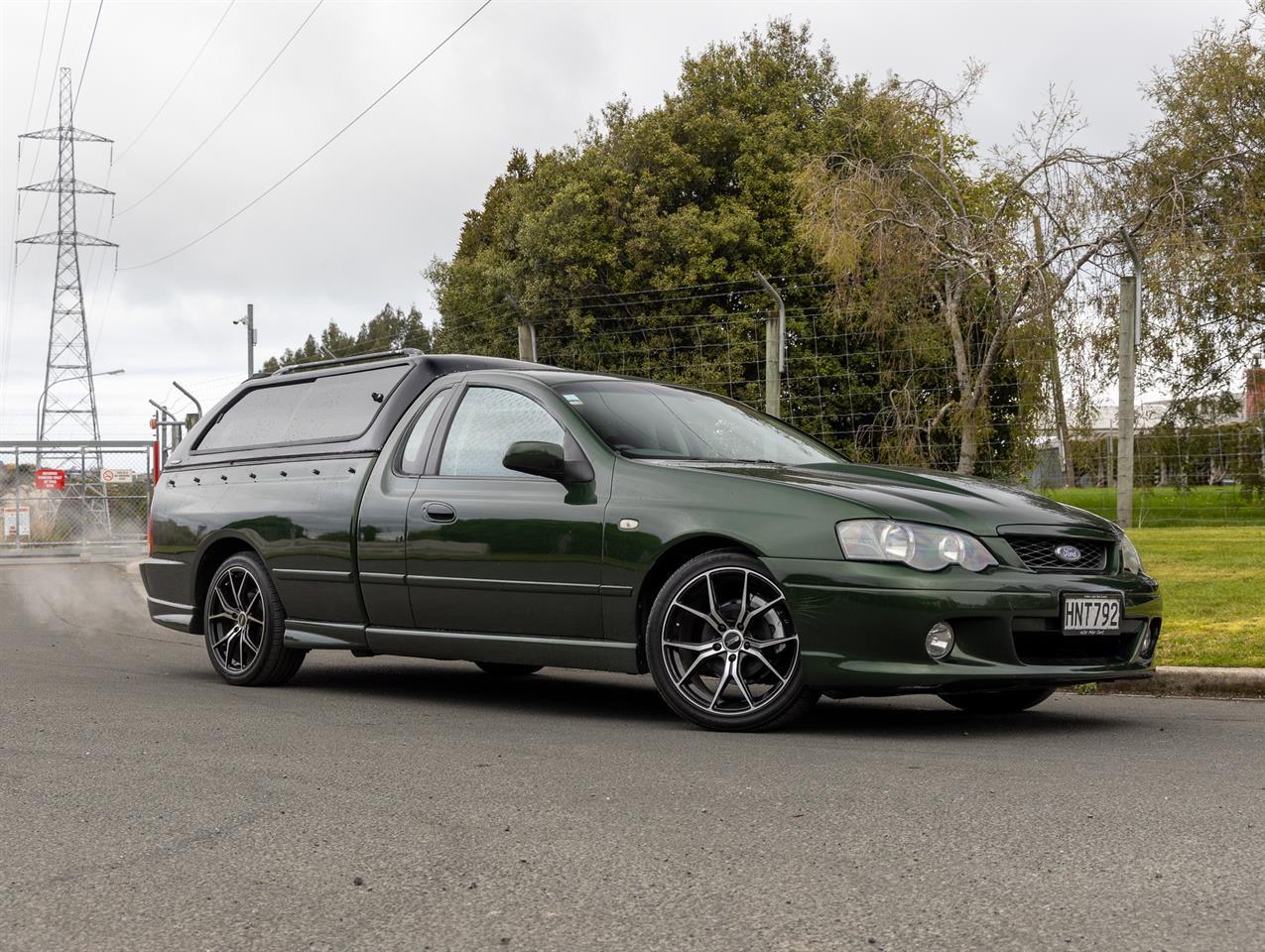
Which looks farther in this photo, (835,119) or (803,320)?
(835,119)

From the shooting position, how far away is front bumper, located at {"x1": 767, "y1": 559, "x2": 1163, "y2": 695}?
5445 millimetres

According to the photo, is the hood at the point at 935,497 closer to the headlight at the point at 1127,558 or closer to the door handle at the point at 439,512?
the headlight at the point at 1127,558

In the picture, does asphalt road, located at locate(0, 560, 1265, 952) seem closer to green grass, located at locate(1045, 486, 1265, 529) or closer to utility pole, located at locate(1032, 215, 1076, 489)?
green grass, located at locate(1045, 486, 1265, 529)

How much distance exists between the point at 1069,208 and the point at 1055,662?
532 inches

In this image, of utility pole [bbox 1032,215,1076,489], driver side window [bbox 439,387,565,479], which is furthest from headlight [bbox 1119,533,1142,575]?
utility pole [bbox 1032,215,1076,489]

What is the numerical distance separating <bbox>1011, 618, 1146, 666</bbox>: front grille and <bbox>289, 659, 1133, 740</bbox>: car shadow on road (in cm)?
34

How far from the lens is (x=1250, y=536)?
49.3 feet

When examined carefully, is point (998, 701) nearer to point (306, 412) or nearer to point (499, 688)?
point (499, 688)

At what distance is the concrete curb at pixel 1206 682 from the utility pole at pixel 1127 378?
16.8 ft

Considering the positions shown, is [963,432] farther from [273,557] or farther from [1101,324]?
[273,557]

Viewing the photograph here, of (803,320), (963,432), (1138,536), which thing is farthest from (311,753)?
(803,320)

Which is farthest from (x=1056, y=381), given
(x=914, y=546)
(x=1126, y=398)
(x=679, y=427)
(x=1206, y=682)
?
(x=914, y=546)

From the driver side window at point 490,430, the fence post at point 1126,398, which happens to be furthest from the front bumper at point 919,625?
the fence post at point 1126,398

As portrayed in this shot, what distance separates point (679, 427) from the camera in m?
6.83
